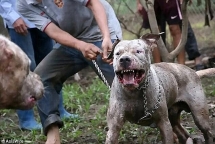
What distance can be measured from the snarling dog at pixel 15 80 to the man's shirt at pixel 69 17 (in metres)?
1.23

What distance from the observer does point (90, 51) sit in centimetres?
535

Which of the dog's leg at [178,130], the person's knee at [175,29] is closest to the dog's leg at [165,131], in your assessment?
the dog's leg at [178,130]

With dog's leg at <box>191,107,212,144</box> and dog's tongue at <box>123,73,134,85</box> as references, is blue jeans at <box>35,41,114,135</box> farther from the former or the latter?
dog's tongue at <box>123,73,134,85</box>

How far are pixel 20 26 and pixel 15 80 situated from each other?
9.19ft

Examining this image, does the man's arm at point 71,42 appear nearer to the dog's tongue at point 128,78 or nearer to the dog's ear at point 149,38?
the dog's ear at point 149,38

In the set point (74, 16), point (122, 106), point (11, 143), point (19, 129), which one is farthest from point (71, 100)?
point (122, 106)

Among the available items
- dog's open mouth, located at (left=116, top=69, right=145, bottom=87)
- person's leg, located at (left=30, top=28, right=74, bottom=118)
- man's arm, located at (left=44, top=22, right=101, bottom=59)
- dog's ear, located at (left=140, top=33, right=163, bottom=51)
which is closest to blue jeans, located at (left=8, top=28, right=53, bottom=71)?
person's leg, located at (left=30, top=28, right=74, bottom=118)

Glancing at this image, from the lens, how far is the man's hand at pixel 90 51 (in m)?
5.34

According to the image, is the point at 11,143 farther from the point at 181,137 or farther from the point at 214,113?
the point at 214,113

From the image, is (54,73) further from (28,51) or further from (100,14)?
(28,51)

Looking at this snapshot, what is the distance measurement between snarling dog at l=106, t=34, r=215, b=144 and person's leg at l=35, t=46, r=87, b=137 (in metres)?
0.99

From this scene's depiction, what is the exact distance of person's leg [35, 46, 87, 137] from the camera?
229 inches

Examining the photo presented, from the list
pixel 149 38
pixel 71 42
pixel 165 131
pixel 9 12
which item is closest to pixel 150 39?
pixel 149 38

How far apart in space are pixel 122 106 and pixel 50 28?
4.33ft
